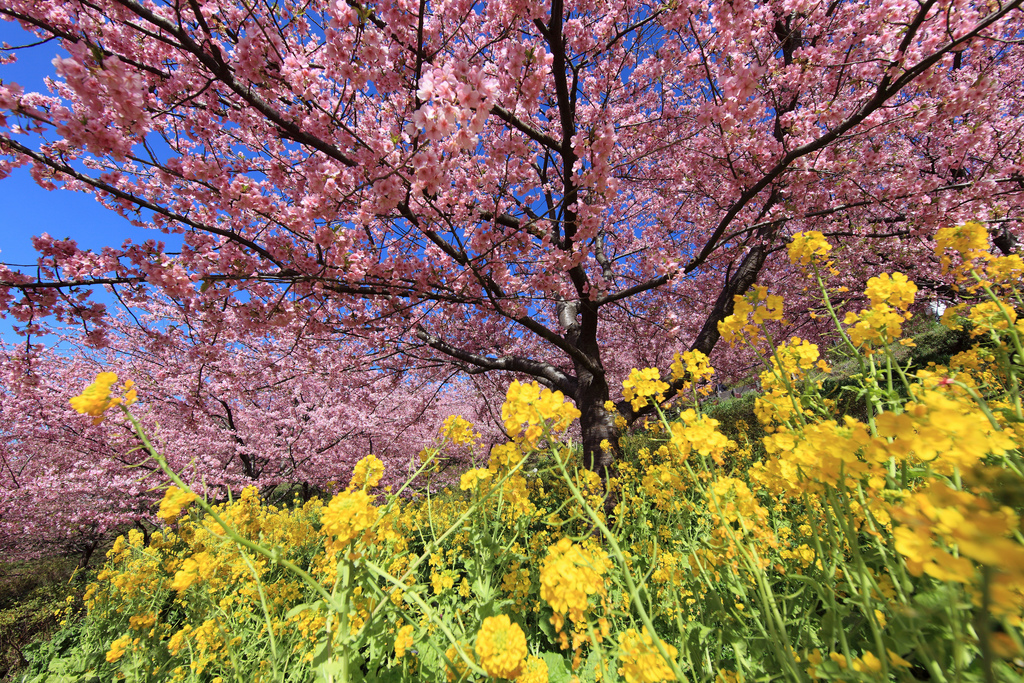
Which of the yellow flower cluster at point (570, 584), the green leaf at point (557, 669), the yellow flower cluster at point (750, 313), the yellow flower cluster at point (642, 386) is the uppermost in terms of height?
the yellow flower cluster at point (750, 313)

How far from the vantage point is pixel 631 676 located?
1.16 m

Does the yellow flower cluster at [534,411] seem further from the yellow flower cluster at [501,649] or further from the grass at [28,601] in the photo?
the grass at [28,601]

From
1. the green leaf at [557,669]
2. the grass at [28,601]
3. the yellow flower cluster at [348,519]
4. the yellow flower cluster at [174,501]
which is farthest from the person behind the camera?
the grass at [28,601]

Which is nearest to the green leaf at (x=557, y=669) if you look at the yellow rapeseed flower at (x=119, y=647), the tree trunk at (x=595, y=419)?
the yellow rapeseed flower at (x=119, y=647)

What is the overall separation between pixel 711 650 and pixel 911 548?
65.5 inches

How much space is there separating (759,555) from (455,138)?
3.00 m

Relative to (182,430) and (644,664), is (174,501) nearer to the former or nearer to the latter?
(644,664)

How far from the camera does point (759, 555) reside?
1.71 meters

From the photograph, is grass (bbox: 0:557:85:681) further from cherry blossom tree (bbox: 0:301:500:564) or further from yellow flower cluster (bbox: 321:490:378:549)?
yellow flower cluster (bbox: 321:490:378:549)

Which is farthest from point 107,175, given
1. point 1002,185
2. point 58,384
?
point 1002,185

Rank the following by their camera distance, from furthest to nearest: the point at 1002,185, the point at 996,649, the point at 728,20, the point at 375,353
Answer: the point at 375,353 → the point at 1002,185 → the point at 728,20 → the point at 996,649

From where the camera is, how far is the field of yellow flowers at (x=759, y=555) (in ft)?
2.30

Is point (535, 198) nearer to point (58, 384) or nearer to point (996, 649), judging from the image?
point (996, 649)

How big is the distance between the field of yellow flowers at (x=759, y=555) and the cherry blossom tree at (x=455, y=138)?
7.18 feet
